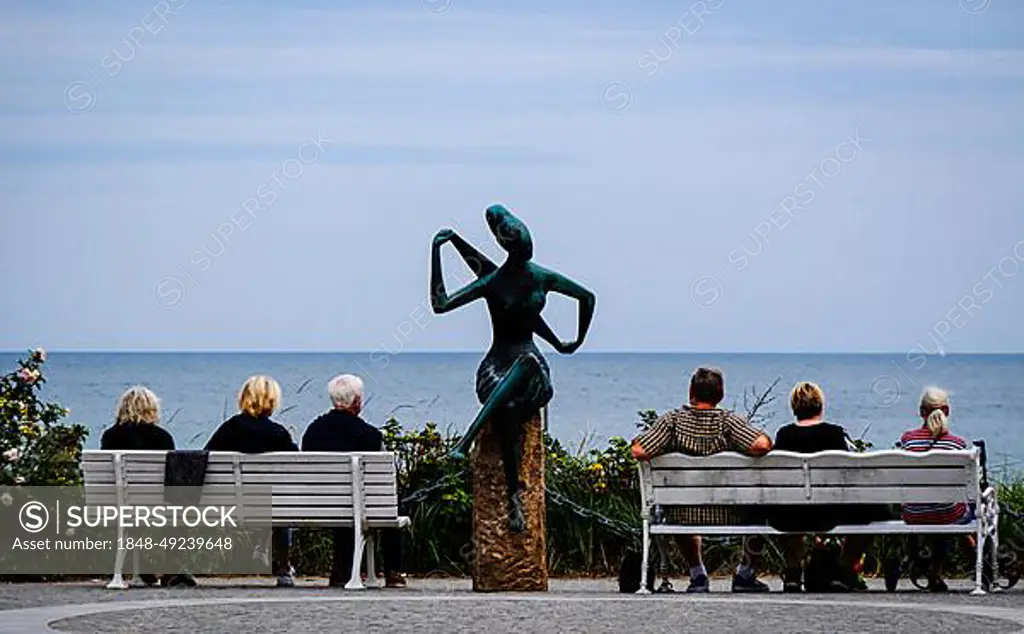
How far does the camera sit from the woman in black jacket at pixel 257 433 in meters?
15.8

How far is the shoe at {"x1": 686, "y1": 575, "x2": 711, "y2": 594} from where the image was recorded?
15031 mm

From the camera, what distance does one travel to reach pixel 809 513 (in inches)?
592

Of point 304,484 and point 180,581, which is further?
point 180,581

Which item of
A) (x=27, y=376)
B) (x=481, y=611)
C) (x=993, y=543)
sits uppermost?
(x=27, y=376)

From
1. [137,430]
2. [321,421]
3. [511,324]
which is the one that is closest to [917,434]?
[511,324]

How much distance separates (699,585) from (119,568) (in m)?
3.56

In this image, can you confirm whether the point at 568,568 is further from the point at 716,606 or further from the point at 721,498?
the point at 716,606

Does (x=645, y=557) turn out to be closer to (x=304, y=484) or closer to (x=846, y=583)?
(x=846, y=583)

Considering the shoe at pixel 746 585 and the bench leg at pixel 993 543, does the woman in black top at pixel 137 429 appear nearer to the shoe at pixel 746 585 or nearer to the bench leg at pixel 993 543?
the shoe at pixel 746 585

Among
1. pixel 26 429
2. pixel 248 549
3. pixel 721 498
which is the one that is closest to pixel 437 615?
pixel 721 498

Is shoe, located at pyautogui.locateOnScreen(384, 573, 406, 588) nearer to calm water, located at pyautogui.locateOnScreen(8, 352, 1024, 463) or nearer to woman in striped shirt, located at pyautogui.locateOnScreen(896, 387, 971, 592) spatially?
woman in striped shirt, located at pyautogui.locateOnScreen(896, 387, 971, 592)

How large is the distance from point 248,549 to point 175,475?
1301mm

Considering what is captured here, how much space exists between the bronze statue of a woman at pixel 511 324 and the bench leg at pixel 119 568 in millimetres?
2176

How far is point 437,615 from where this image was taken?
13117 mm
